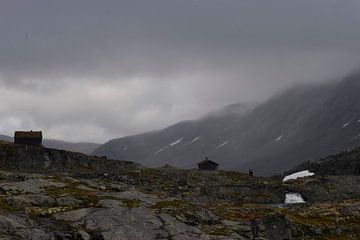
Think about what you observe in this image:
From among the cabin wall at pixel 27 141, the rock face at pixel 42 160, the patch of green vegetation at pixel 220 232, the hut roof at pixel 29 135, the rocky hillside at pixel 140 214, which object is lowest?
the patch of green vegetation at pixel 220 232

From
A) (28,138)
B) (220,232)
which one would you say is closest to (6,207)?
(220,232)

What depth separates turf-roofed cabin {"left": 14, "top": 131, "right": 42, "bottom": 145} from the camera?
4326 inches

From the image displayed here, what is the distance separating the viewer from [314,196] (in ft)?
271

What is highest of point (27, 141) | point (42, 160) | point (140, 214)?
point (27, 141)

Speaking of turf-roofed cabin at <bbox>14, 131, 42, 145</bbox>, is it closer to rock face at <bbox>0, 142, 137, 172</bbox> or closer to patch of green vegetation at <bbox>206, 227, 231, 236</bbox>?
rock face at <bbox>0, 142, 137, 172</bbox>

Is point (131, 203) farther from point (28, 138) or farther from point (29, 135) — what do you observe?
point (29, 135)

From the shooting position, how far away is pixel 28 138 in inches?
4355

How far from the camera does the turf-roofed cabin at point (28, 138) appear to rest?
110m

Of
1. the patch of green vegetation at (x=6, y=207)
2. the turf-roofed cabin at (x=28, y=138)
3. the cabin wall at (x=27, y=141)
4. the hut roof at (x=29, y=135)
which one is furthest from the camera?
the hut roof at (x=29, y=135)

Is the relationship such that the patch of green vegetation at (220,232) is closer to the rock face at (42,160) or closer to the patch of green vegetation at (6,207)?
the patch of green vegetation at (6,207)

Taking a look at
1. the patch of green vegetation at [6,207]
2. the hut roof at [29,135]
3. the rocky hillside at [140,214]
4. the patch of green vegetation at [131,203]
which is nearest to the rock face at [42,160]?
the rocky hillside at [140,214]

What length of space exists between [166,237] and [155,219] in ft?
12.4

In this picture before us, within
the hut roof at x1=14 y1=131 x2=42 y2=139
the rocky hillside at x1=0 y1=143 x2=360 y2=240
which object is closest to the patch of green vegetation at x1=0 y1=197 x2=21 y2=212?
the rocky hillside at x1=0 y1=143 x2=360 y2=240

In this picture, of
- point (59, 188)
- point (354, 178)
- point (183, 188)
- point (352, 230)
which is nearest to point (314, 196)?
point (354, 178)
